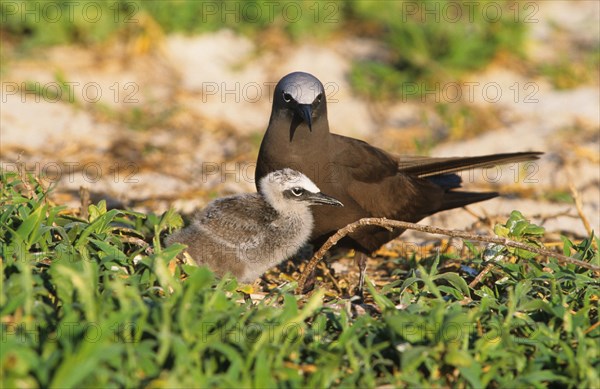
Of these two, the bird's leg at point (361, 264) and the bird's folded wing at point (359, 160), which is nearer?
the bird's leg at point (361, 264)

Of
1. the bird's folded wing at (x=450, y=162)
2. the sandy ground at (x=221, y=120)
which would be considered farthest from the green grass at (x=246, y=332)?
the sandy ground at (x=221, y=120)

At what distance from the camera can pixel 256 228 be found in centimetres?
462

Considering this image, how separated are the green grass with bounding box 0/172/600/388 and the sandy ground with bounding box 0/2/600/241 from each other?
220 cm

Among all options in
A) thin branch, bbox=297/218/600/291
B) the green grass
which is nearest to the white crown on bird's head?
thin branch, bbox=297/218/600/291

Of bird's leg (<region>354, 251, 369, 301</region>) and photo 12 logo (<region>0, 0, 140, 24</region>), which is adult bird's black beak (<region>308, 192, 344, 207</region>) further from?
photo 12 logo (<region>0, 0, 140, 24</region>)

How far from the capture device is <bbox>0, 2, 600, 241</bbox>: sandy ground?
22.1 feet

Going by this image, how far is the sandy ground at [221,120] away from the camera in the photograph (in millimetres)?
6742

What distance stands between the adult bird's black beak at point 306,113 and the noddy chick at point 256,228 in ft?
1.21

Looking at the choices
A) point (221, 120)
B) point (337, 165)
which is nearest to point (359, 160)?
point (337, 165)

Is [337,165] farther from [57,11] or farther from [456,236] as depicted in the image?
[57,11]

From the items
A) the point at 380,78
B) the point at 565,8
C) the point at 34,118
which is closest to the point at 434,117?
the point at 380,78

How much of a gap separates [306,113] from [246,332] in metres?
1.90

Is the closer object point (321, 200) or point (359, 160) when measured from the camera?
point (321, 200)

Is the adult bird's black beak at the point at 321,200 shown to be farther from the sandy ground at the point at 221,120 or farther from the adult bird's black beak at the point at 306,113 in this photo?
Answer: the sandy ground at the point at 221,120
